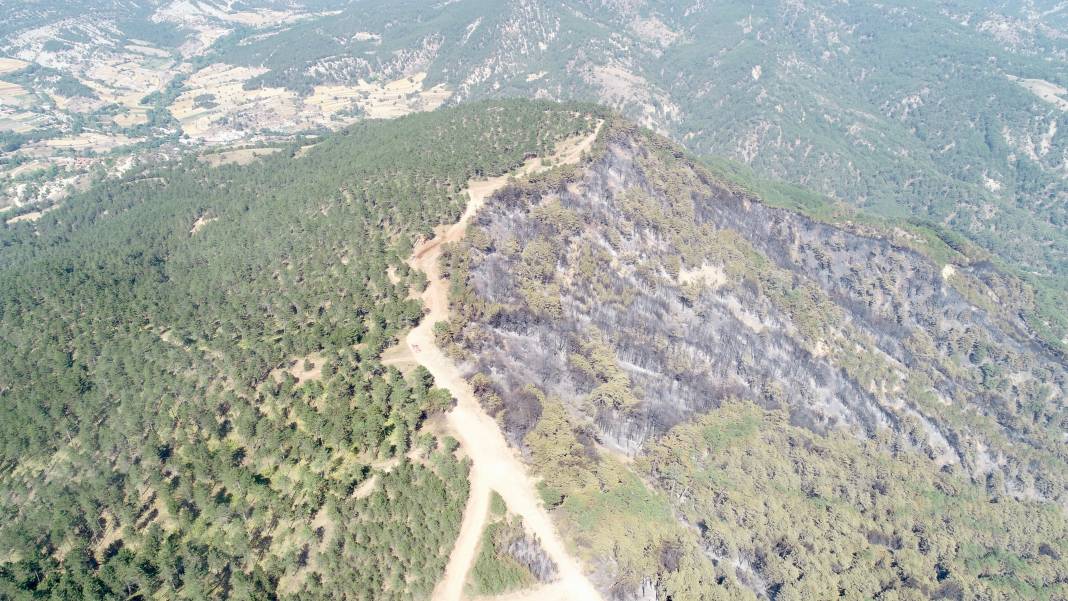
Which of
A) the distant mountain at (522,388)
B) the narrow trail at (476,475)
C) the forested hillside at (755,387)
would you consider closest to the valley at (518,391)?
the narrow trail at (476,475)

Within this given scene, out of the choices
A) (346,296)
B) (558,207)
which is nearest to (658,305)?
(558,207)

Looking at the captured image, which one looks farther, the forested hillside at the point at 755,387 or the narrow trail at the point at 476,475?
the forested hillside at the point at 755,387

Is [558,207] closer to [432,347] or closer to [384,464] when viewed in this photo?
[432,347]

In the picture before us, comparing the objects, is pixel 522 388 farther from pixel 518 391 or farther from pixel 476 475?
pixel 476 475

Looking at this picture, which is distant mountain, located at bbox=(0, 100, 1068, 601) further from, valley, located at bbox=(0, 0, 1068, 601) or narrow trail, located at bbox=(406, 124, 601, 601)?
narrow trail, located at bbox=(406, 124, 601, 601)

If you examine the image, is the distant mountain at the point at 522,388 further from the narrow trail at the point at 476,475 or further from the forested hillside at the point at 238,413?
the narrow trail at the point at 476,475

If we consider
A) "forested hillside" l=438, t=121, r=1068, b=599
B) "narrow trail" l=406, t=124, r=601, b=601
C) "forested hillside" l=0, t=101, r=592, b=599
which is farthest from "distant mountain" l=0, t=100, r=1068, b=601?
"narrow trail" l=406, t=124, r=601, b=601
